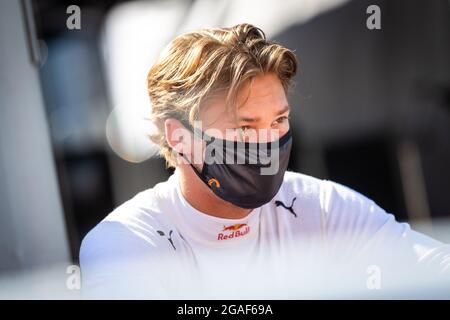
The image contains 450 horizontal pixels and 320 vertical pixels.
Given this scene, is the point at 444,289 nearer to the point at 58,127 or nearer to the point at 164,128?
the point at 164,128

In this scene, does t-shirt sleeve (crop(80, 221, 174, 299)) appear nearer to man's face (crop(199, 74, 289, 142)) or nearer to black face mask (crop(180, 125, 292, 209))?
black face mask (crop(180, 125, 292, 209))

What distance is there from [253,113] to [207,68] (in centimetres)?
16

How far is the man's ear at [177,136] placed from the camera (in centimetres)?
172

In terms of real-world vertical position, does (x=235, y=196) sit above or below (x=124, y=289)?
above

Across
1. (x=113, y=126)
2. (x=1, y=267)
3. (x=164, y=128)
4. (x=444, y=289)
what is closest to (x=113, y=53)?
(x=113, y=126)

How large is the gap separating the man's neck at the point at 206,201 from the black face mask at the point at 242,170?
2cm

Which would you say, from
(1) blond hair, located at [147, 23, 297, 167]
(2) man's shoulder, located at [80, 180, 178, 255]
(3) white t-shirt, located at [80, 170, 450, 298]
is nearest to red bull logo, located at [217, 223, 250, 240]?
(3) white t-shirt, located at [80, 170, 450, 298]

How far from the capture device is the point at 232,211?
1.71 m

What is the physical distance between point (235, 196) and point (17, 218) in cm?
66

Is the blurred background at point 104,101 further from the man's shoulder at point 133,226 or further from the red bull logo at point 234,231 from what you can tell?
the red bull logo at point 234,231

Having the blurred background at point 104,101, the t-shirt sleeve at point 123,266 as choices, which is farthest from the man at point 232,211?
the blurred background at point 104,101

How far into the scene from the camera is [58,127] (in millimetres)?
1911

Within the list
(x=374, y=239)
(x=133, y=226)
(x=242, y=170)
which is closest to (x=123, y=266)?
(x=133, y=226)

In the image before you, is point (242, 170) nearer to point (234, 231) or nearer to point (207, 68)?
point (234, 231)
